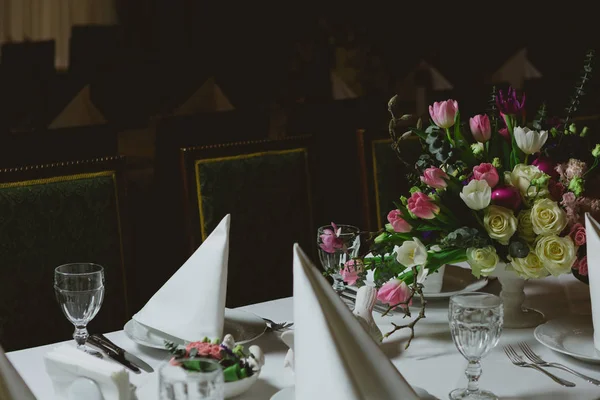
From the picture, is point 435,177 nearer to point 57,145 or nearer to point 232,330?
point 232,330

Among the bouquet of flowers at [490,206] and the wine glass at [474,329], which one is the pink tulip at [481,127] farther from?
the wine glass at [474,329]

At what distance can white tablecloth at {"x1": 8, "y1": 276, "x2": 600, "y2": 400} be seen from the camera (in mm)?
1466

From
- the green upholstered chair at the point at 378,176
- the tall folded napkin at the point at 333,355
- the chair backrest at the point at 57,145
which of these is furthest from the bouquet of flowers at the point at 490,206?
the chair backrest at the point at 57,145

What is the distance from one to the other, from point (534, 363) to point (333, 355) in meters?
0.50

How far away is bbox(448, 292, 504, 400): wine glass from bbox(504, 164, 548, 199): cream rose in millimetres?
326

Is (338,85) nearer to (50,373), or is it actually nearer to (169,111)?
(169,111)

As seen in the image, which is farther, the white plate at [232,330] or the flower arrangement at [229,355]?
the white plate at [232,330]

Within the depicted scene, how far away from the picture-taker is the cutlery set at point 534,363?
4.92 feet

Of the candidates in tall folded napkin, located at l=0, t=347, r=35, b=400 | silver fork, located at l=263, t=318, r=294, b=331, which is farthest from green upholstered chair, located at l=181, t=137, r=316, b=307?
tall folded napkin, located at l=0, t=347, r=35, b=400

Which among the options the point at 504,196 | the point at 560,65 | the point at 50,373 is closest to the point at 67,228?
the point at 50,373

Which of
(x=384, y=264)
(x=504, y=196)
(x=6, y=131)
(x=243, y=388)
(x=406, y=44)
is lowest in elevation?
(x=243, y=388)

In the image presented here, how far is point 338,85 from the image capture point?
372 cm

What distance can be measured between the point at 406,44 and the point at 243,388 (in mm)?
2678

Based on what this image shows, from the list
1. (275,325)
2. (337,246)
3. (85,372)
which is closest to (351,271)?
(337,246)
